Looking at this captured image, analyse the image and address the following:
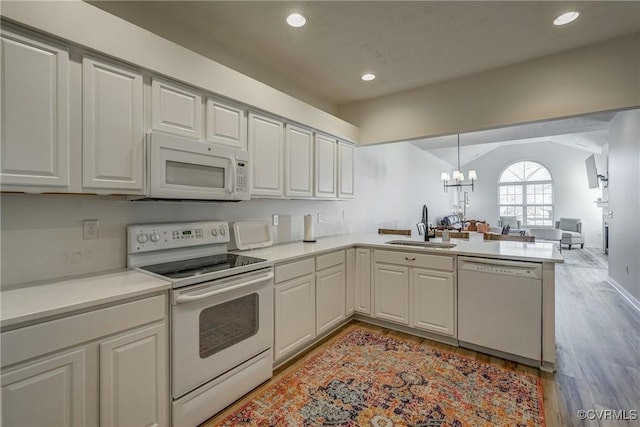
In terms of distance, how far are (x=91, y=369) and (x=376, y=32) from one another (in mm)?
2856

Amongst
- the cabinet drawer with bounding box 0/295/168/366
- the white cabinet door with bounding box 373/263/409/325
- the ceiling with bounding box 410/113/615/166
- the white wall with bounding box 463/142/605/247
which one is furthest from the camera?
the white wall with bounding box 463/142/605/247

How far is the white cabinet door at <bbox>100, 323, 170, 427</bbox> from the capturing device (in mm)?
1397

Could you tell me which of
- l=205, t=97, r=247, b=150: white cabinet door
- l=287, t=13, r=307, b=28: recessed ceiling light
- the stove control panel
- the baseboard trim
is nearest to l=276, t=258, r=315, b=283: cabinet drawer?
the stove control panel

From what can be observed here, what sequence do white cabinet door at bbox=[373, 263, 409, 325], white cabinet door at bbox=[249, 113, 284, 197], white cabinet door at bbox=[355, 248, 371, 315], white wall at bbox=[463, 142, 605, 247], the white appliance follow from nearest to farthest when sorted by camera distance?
the white appliance → white cabinet door at bbox=[249, 113, 284, 197] → white cabinet door at bbox=[373, 263, 409, 325] → white cabinet door at bbox=[355, 248, 371, 315] → white wall at bbox=[463, 142, 605, 247]

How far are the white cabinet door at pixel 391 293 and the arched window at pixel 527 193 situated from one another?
409 inches

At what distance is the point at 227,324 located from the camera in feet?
6.41

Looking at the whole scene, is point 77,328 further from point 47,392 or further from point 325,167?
point 325,167

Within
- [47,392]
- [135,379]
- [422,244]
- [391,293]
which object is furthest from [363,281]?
[47,392]

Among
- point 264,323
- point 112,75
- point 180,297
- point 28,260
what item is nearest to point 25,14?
point 112,75

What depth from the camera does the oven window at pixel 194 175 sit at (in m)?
1.94

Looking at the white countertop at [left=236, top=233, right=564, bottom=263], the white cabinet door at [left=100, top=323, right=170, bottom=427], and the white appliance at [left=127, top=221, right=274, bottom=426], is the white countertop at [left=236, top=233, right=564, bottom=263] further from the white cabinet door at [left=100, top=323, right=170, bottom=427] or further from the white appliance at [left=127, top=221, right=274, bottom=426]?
the white cabinet door at [left=100, top=323, right=170, bottom=427]

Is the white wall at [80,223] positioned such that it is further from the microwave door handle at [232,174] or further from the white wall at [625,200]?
the white wall at [625,200]

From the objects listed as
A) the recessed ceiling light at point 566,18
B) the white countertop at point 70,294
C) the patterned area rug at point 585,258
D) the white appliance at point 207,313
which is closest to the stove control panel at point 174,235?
the white appliance at point 207,313

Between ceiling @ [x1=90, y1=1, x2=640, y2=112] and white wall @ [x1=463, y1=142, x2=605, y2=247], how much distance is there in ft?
26.9
